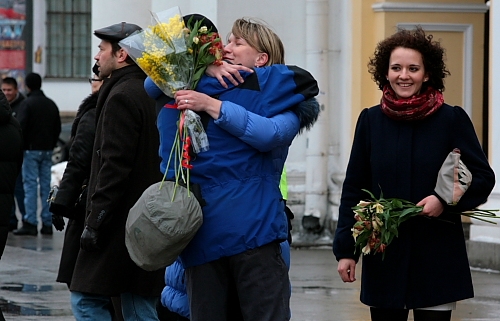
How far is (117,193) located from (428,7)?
7.25 m

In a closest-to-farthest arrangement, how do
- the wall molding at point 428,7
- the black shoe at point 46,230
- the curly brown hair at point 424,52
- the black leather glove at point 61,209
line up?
the curly brown hair at point 424,52
the black leather glove at point 61,209
the wall molding at point 428,7
the black shoe at point 46,230

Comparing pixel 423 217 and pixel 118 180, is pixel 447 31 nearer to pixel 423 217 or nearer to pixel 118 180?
pixel 118 180

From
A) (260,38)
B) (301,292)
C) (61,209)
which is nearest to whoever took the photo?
(260,38)

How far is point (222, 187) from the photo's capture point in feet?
15.0

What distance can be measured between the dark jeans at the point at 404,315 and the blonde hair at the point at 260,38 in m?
1.07

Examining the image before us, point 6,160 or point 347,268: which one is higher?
point 6,160

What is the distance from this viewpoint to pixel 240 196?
4.55 m

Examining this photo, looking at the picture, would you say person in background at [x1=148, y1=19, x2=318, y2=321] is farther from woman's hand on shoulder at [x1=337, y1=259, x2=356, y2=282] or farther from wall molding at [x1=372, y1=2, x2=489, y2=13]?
wall molding at [x1=372, y1=2, x2=489, y2=13]

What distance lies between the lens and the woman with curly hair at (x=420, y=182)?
473 cm

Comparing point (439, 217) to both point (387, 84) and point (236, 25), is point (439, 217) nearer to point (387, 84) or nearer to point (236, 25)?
point (387, 84)

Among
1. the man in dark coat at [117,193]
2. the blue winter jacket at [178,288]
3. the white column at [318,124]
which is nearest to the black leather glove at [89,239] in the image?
the man in dark coat at [117,193]

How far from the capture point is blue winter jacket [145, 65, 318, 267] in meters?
4.53

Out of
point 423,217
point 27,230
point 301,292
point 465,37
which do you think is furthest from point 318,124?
point 423,217

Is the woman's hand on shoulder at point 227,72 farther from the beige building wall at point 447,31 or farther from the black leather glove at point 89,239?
the beige building wall at point 447,31
